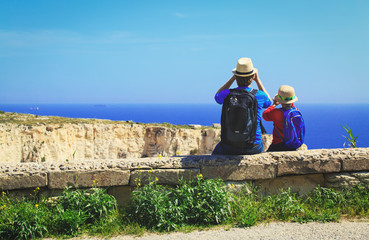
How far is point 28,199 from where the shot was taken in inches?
176

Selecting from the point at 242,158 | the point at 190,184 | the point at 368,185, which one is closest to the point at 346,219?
the point at 368,185

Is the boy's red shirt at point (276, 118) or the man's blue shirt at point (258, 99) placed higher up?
the man's blue shirt at point (258, 99)

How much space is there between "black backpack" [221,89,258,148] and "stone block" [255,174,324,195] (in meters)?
0.68

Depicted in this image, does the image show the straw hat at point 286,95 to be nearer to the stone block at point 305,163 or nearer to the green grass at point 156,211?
the stone block at point 305,163

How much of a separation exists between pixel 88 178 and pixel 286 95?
3090 millimetres

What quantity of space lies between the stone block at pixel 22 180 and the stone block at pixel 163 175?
3.77ft

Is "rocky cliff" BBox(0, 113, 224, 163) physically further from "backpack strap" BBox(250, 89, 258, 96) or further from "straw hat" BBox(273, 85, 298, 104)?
"backpack strap" BBox(250, 89, 258, 96)

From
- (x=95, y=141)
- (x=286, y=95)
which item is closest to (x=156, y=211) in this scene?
(x=286, y=95)

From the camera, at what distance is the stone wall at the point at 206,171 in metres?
4.46

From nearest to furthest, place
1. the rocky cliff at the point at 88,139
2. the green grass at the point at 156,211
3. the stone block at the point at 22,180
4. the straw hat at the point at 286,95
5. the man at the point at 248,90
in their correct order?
the green grass at the point at 156,211 < the stone block at the point at 22,180 < the man at the point at 248,90 < the straw hat at the point at 286,95 < the rocky cliff at the point at 88,139

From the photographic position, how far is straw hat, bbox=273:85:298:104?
5233 millimetres

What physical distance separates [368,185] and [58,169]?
4.24 meters

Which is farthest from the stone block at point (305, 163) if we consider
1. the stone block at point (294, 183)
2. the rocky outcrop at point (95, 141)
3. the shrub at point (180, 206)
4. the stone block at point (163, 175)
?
the rocky outcrop at point (95, 141)

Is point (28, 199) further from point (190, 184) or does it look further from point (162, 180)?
point (190, 184)
